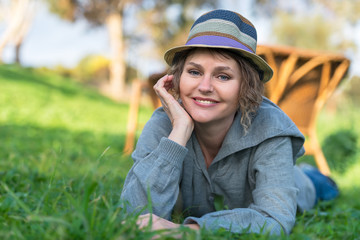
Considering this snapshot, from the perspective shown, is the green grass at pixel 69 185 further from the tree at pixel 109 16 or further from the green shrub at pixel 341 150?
the tree at pixel 109 16

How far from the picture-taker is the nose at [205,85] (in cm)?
185

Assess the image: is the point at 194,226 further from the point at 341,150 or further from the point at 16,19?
the point at 16,19

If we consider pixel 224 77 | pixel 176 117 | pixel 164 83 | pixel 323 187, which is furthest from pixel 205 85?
pixel 323 187

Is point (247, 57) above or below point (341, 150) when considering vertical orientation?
Result: above

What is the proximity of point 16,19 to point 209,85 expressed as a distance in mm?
20090

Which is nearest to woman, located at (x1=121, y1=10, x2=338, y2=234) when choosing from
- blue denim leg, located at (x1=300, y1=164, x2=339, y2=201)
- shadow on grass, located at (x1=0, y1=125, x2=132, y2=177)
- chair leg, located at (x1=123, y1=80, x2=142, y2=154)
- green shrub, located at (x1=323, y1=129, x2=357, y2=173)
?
shadow on grass, located at (x1=0, y1=125, x2=132, y2=177)

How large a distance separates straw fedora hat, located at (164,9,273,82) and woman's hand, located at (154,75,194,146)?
9.6 inches

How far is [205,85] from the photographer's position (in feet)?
6.06

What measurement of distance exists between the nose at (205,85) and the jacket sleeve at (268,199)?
0.45 metres

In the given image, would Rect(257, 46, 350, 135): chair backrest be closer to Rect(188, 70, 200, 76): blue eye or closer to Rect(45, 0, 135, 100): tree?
Rect(188, 70, 200, 76): blue eye

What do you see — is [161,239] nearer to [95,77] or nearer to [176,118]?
[176,118]

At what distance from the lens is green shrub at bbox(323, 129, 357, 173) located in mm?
5064

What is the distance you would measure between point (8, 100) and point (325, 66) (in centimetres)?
737

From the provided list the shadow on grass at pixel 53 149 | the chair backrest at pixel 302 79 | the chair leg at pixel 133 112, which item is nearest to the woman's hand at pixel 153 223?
the shadow on grass at pixel 53 149
